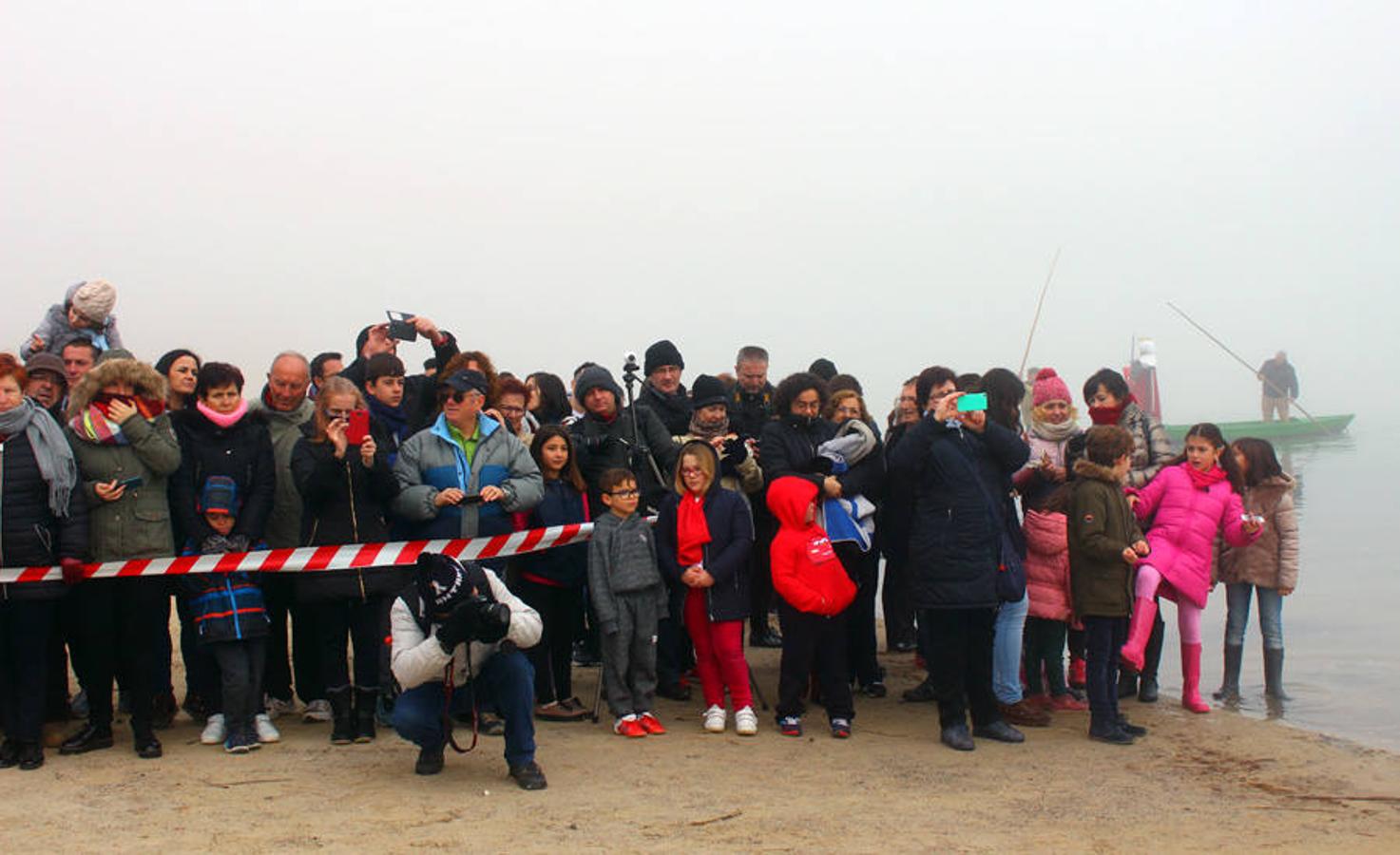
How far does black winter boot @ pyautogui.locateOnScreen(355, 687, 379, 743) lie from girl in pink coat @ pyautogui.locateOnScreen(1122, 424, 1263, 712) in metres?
4.55

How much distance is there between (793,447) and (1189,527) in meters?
2.58

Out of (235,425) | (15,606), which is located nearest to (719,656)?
(235,425)

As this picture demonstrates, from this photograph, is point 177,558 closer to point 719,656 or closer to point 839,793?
point 719,656

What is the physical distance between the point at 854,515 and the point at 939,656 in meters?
1.10

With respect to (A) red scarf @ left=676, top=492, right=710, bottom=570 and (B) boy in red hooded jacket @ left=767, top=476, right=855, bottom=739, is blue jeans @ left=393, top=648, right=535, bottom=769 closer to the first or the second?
(A) red scarf @ left=676, top=492, right=710, bottom=570

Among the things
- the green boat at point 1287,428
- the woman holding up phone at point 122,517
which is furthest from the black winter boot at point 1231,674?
the green boat at point 1287,428

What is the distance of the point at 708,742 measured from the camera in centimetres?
707

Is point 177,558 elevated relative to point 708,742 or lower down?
elevated

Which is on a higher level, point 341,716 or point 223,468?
point 223,468

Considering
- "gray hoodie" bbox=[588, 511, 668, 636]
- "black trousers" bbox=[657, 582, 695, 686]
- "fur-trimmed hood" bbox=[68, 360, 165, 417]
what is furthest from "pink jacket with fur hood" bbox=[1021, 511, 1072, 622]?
"fur-trimmed hood" bbox=[68, 360, 165, 417]

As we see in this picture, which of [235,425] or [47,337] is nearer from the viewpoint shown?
[235,425]

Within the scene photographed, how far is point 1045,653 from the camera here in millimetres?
7883

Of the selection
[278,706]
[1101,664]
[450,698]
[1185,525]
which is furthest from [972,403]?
[278,706]

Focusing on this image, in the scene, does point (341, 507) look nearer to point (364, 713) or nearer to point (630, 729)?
point (364, 713)
